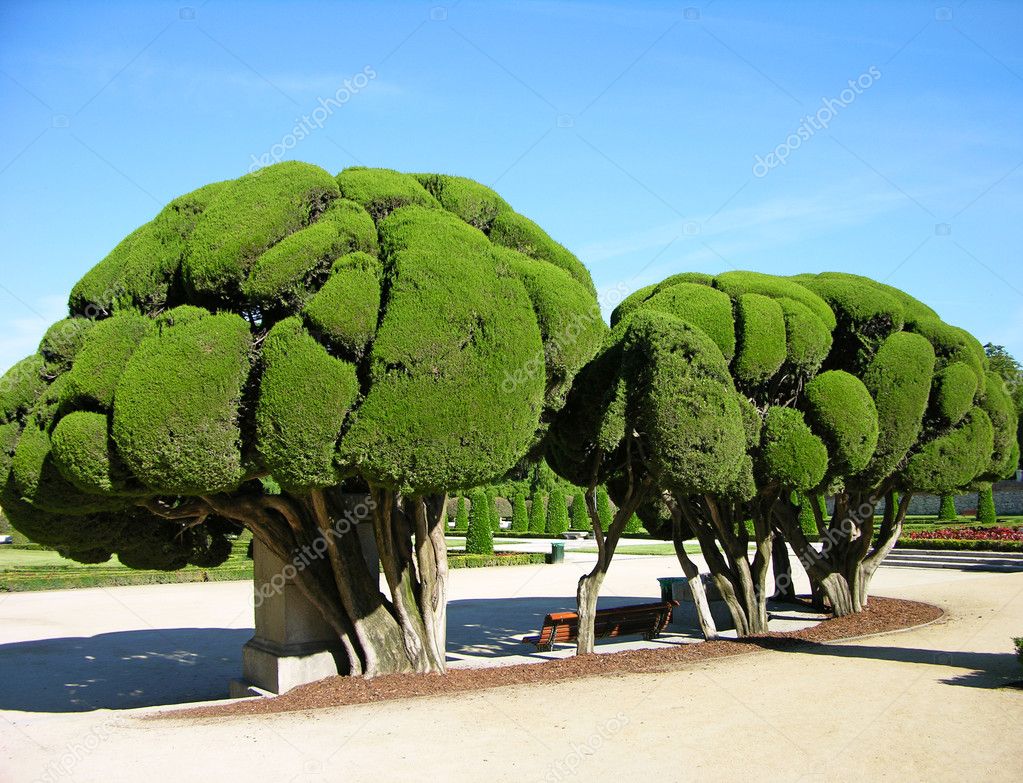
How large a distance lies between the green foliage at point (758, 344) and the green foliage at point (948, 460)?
3874mm

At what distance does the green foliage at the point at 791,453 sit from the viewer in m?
12.9

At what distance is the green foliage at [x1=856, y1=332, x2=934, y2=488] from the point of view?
14078mm

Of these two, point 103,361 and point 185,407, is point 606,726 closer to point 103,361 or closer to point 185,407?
point 185,407

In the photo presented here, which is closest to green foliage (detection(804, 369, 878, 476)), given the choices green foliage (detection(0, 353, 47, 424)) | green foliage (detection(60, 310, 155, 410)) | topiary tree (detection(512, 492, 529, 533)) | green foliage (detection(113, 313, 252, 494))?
green foliage (detection(113, 313, 252, 494))

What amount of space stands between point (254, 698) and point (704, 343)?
7.24 m

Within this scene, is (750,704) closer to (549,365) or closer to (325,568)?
(549,365)

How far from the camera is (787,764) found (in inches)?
291

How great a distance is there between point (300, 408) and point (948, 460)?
37.7ft

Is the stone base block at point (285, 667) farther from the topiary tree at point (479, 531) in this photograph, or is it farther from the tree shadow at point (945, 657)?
the topiary tree at point (479, 531)

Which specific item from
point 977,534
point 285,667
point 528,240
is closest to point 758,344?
point 528,240

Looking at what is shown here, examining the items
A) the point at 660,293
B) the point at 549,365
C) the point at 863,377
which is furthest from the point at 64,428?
the point at 863,377

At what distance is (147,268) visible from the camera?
991 centimetres

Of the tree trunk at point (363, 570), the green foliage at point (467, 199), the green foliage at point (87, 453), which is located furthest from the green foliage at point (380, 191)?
the green foliage at point (87, 453)

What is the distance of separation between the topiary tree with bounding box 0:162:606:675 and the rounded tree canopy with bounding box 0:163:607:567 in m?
0.02
